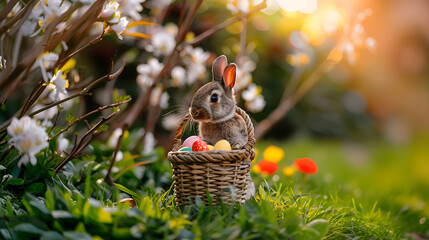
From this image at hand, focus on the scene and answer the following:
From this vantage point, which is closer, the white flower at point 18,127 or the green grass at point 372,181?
the white flower at point 18,127

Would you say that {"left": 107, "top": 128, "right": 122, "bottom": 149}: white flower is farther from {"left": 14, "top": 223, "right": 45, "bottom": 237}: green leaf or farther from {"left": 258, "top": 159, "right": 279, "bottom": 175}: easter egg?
{"left": 14, "top": 223, "right": 45, "bottom": 237}: green leaf

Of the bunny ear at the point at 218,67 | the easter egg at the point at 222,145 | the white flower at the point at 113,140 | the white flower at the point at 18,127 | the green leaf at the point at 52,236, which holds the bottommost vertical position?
the white flower at the point at 113,140

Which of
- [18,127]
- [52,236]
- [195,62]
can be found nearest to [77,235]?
[52,236]

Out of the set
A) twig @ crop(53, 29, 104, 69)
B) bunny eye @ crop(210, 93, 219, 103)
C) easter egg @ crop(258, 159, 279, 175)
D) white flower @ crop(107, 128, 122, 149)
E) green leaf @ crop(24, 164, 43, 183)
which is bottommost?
easter egg @ crop(258, 159, 279, 175)

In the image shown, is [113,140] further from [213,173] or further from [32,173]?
[213,173]

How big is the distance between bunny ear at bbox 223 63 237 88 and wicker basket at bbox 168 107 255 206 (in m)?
0.26

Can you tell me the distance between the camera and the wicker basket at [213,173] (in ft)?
5.95

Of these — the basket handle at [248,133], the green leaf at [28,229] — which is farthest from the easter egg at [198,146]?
the green leaf at [28,229]

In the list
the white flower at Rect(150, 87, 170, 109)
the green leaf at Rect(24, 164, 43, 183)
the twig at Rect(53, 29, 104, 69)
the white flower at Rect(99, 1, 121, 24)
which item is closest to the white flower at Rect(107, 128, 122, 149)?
the white flower at Rect(150, 87, 170, 109)

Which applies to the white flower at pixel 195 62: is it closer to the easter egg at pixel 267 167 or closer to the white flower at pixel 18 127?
the easter egg at pixel 267 167

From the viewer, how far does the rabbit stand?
2039 millimetres

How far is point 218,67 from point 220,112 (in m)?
0.29

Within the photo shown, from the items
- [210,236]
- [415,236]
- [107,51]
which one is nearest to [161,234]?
[210,236]

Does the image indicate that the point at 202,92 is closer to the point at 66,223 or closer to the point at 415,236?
the point at 66,223
